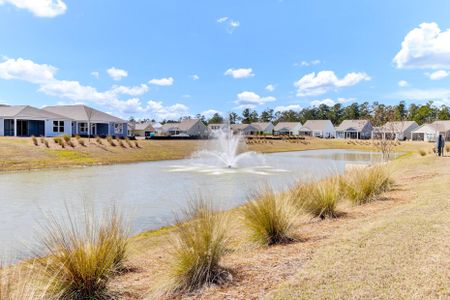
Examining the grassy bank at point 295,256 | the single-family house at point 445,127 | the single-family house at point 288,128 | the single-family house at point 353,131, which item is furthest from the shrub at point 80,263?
the single-family house at point 288,128

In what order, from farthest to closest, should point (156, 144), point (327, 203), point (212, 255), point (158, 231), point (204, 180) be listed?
point (156, 144), point (204, 180), point (158, 231), point (327, 203), point (212, 255)

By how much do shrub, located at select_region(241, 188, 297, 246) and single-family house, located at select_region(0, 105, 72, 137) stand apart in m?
40.1

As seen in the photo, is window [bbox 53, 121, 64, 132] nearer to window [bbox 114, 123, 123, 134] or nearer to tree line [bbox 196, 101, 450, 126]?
window [bbox 114, 123, 123, 134]

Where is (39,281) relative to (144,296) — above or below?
above

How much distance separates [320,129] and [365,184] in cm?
8821

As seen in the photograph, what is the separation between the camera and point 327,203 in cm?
771

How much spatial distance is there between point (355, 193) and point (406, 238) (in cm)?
415

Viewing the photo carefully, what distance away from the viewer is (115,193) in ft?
46.4

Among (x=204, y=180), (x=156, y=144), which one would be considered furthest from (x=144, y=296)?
(x=156, y=144)

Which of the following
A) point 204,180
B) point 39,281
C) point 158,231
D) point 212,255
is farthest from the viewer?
point 204,180

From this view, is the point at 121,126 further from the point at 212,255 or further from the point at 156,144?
the point at 212,255

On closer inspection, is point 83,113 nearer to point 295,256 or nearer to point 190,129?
point 190,129

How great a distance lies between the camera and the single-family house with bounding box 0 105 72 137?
39906 millimetres

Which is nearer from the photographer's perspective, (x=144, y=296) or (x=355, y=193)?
(x=144, y=296)
